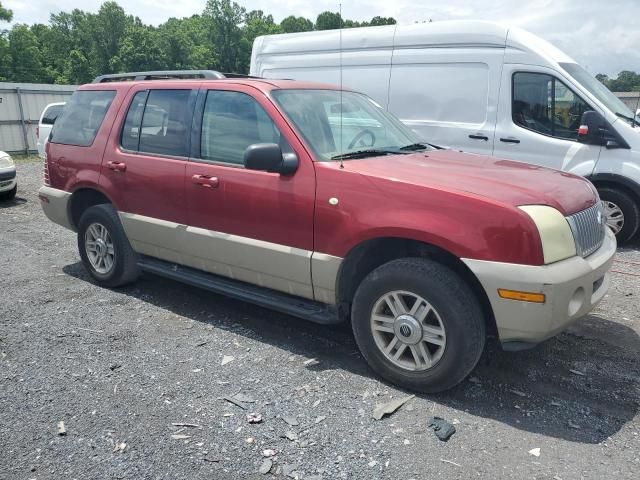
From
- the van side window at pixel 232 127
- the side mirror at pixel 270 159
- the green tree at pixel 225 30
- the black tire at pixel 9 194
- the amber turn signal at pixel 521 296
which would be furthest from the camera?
the green tree at pixel 225 30

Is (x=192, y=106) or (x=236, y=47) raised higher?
(x=236, y=47)

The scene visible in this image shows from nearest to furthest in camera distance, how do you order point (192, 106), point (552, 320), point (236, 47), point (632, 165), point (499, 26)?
point (552, 320) < point (192, 106) < point (632, 165) < point (499, 26) < point (236, 47)

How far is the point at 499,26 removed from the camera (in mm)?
7008

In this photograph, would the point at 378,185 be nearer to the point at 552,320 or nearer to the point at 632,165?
the point at 552,320

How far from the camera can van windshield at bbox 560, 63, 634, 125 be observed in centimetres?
677

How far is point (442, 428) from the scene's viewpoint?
3070mm

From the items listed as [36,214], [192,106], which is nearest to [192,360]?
[192,106]

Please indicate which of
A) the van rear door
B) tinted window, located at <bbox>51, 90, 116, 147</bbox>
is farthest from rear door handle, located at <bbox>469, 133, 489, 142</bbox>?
tinted window, located at <bbox>51, 90, 116, 147</bbox>

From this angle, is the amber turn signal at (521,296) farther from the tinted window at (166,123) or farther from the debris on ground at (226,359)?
the tinted window at (166,123)

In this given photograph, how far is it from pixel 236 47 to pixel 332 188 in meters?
102

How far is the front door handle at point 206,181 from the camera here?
4164mm

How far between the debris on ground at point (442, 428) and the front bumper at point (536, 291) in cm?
55

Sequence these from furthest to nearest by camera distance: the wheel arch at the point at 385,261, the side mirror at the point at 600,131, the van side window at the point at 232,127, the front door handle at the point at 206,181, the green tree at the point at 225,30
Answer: the green tree at the point at 225,30
the side mirror at the point at 600,131
the front door handle at the point at 206,181
the van side window at the point at 232,127
the wheel arch at the point at 385,261

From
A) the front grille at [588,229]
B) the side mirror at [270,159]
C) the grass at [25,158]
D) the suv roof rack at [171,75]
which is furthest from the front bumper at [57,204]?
the grass at [25,158]
